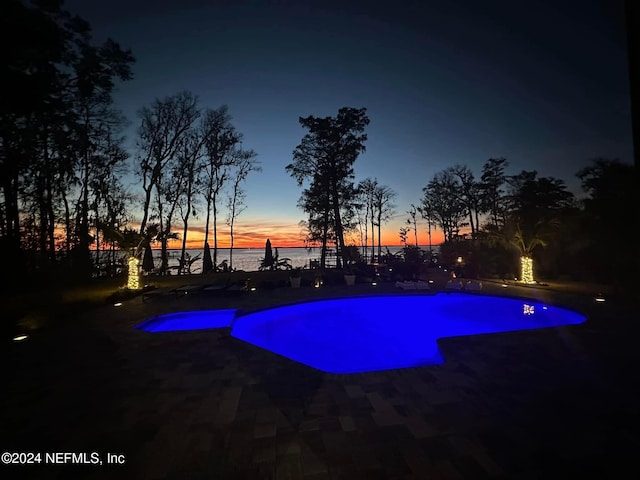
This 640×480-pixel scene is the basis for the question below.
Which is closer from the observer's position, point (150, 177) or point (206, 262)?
point (150, 177)

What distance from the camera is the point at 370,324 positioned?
9.23 metres

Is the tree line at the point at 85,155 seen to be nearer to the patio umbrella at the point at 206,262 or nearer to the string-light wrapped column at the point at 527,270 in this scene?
the patio umbrella at the point at 206,262

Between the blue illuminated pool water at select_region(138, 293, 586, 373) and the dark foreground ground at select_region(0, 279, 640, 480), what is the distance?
2.20m

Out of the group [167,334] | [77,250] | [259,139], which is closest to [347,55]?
[259,139]

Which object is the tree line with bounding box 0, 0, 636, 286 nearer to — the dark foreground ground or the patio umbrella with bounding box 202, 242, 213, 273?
A: the patio umbrella with bounding box 202, 242, 213, 273

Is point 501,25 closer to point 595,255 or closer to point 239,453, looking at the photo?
point 595,255

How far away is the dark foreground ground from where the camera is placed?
7.50ft

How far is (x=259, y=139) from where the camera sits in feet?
70.5

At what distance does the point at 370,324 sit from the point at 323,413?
21.3 ft

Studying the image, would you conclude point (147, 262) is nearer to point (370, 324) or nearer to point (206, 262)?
point (206, 262)

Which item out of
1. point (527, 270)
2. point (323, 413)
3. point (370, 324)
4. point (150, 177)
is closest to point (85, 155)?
point (150, 177)

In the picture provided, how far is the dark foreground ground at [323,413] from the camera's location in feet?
7.50

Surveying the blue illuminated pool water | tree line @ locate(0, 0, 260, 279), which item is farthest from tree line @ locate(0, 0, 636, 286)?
the blue illuminated pool water

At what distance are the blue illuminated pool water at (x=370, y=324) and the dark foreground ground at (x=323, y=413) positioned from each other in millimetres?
2202
